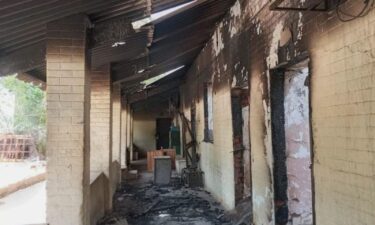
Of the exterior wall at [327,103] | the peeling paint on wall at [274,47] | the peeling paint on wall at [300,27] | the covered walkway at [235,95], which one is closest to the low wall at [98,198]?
the covered walkway at [235,95]

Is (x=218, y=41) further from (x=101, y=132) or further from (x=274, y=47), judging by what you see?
(x=274, y=47)

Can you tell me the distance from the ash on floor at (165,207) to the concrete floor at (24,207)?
126 centimetres

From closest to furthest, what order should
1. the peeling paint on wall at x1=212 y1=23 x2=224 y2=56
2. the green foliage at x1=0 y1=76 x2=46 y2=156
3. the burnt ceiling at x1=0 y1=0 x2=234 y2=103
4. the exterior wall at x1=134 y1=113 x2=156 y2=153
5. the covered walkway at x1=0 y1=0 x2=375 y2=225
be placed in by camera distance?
1. the covered walkway at x1=0 y1=0 x2=375 y2=225
2. the burnt ceiling at x1=0 y1=0 x2=234 y2=103
3. the peeling paint on wall at x1=212 y1=23 x2=224 y2=56
4. the exterior wall at x1=134 y1=113 x2=156 y2=153
5. the green foliage at x1=0 y1=76 x2=46 y2=156

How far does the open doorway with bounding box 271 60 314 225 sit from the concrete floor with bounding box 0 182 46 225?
3349mm

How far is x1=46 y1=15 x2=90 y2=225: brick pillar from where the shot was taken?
4.82 m

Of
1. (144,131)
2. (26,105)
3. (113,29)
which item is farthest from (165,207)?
(26,105)

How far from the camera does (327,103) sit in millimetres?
3473

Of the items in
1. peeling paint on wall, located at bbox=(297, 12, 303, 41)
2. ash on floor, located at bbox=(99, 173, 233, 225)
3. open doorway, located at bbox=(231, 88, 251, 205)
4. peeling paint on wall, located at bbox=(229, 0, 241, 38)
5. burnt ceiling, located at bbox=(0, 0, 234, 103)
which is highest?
peeling paint on wall, located at bbox=(229, 0, 241, 38)

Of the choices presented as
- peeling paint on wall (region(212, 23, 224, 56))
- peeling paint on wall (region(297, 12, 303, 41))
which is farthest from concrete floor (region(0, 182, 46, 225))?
peeling paint on wall (region(212, 23, 224, 56))

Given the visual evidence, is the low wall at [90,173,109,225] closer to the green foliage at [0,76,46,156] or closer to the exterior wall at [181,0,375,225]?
the exterior wall at [181,0,375,225]

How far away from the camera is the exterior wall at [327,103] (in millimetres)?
2875

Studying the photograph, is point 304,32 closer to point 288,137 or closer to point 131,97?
point 288,137

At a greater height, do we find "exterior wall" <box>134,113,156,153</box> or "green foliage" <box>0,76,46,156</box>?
"green foliage" <box>0,76,46,156</box>

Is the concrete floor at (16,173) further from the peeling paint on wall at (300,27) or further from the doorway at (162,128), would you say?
the doorway at (162,128)
